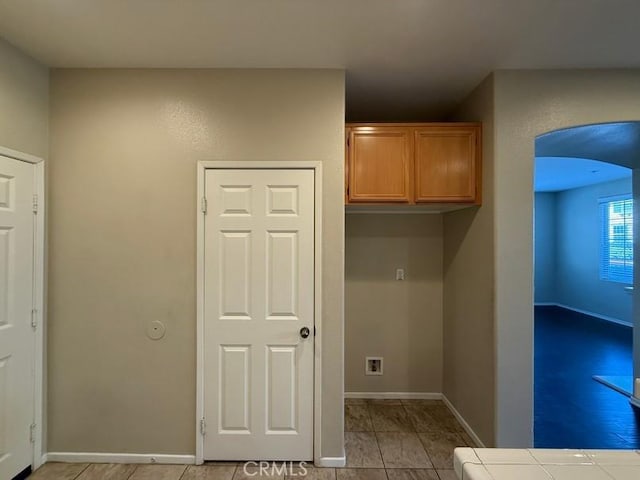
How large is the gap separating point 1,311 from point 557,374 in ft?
17.9

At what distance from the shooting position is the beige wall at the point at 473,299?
252cm

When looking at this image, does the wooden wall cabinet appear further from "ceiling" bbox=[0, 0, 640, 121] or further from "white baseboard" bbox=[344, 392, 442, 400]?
"white baseboard" bbox=[344, 392, 442, 400]

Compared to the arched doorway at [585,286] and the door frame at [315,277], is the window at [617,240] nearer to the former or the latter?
the arched doorway at [585,286]

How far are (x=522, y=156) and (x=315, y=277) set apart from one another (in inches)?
68.2

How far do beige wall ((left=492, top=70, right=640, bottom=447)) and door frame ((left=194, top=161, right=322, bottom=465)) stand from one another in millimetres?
1276

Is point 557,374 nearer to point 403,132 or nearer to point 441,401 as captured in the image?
point 441,401

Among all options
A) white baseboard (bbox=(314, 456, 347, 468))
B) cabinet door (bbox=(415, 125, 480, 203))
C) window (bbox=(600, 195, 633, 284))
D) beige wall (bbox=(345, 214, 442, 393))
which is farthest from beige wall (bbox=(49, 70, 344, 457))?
window (bbox=(600, 195, 633, 284))

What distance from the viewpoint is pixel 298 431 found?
2.42m

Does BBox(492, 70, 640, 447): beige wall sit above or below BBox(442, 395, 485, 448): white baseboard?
above

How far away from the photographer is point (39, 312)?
2365 millimetres

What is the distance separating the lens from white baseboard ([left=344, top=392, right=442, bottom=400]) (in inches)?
135

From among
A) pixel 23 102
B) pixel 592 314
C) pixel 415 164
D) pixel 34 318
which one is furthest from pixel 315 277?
pixel 592 314

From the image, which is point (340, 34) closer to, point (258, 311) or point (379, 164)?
point (379, 164)

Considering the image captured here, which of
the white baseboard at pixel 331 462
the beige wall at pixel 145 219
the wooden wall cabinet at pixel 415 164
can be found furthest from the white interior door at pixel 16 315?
the wooden wall cabinet at pixel 415 164
